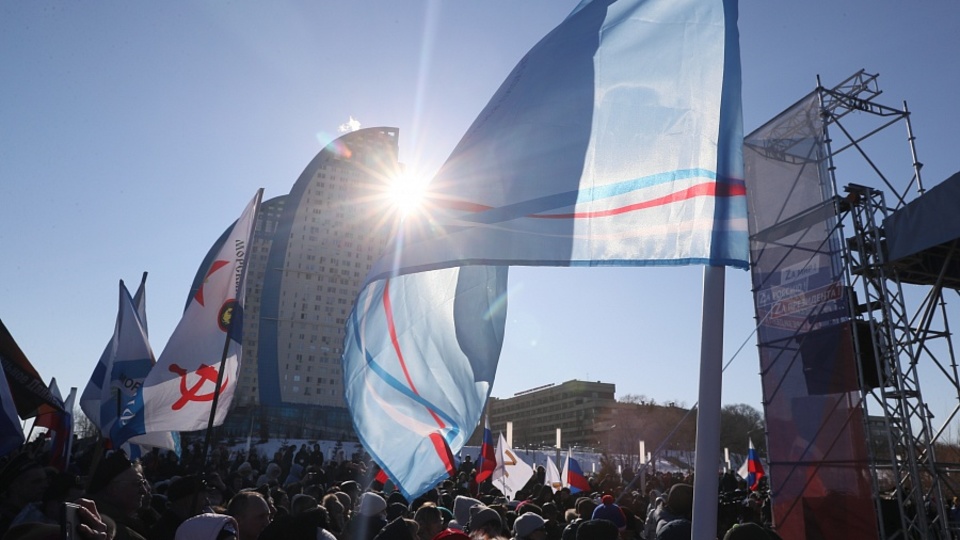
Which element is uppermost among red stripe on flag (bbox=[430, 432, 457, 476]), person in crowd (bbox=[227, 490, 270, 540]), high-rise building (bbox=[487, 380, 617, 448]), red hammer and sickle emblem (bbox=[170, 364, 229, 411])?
high-rise building (bbox=[487, 380, 617, 448])

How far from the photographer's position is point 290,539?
3.37 meters

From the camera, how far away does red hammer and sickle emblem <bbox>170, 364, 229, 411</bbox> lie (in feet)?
24.8

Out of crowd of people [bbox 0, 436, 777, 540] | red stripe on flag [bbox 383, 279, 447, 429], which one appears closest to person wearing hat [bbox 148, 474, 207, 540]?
crowd of people [bbox 0, 436, 777, 540]

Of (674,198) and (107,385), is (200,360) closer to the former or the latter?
(107,385)

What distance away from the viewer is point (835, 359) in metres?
9.86

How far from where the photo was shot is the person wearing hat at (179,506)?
4.50 m

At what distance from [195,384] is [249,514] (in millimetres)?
4452

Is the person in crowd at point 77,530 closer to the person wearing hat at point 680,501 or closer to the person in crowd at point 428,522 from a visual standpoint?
the person in crowd at point 428,522

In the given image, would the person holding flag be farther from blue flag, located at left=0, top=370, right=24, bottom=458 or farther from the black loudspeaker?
blue flag, located at left=0, top=370, right=24, bottom=458

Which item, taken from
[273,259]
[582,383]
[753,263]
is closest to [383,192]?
[273,259]

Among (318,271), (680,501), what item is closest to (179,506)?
(680,501)

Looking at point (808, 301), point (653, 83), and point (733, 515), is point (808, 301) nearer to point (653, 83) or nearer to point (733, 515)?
point (733, 515)

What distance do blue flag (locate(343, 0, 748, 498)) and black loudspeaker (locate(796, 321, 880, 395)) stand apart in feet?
25.9

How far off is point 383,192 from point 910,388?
8017 centimetres
